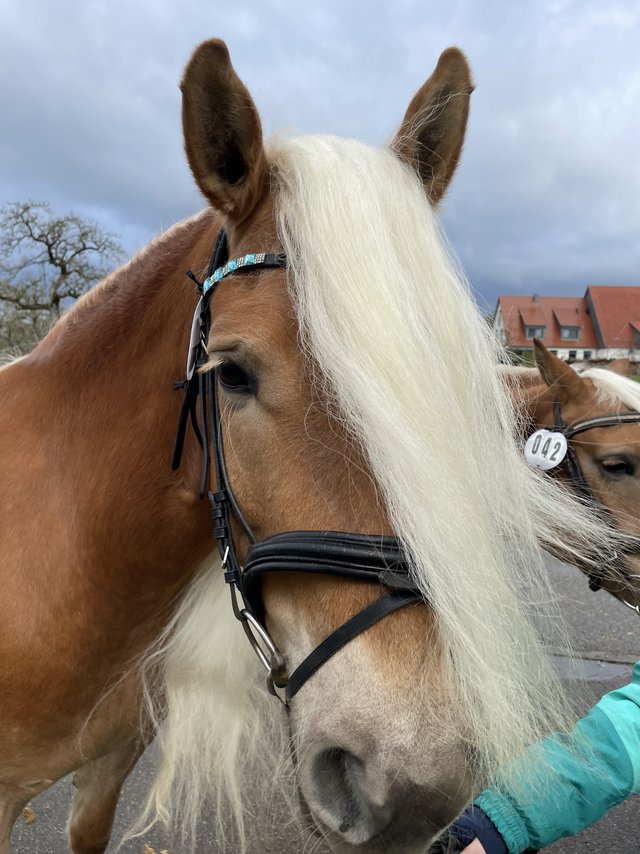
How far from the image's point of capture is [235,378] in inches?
44.4

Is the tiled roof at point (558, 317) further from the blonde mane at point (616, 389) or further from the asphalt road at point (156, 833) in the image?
the asphalt road at point (156, 833)

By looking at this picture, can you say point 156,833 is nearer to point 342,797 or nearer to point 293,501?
point 342,797

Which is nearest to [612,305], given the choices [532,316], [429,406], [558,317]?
[558,317]

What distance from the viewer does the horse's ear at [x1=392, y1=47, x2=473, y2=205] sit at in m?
1.32

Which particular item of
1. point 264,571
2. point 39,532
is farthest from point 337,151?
point 39,532

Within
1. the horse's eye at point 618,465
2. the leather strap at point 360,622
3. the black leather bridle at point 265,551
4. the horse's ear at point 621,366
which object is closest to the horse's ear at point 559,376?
the horse's eye at point 618,465

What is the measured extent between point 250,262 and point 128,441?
0.58m

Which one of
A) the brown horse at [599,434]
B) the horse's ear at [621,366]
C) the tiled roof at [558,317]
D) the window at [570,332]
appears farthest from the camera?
the window at [570,332]

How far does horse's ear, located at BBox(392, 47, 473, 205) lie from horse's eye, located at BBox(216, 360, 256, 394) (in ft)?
2.19

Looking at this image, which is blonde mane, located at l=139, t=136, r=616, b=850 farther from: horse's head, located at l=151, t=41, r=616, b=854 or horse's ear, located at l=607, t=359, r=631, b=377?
horse's ear, located at l=607, t=359, r=631, b=377

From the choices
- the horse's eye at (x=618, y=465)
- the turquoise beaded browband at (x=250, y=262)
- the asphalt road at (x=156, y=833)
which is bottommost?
the asphalt road at (x=156, y=833)

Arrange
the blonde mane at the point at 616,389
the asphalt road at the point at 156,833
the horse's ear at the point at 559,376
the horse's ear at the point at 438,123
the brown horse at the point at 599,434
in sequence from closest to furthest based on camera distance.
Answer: the horse's ear at the point at 438,123 → the asphalt road at the point at 156,833 → the brown horse at the point at 599,434 → the blonde mane at the point at 616,389 → the horse's ear at the point at 559,376

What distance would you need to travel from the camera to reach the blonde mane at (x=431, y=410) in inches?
36.2

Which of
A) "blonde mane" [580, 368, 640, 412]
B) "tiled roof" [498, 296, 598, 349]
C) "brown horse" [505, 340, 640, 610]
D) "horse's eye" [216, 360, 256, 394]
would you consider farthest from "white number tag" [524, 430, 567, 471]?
"tiled roof" [498, 296, 598, 349]
